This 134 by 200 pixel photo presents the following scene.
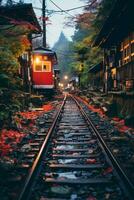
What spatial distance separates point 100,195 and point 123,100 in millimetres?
10309

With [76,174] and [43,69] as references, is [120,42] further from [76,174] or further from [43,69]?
[76,174]

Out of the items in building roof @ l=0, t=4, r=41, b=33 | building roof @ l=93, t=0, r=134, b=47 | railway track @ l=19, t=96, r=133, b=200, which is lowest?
railway track @ l=19, t=96, r=133, b=200

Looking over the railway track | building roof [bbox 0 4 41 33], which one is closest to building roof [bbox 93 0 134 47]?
building roof [bbox 0 4 41 33]

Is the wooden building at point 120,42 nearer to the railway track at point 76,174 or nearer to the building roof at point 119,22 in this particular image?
the building roof at point 119,22

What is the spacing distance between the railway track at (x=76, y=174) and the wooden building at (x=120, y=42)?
541cm

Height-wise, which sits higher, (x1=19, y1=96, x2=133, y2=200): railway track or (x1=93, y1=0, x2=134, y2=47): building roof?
(x1=93, y1=0, x2=134, y2=47): building roof

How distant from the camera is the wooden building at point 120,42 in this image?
1276 centimetres

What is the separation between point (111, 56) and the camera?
22.4m

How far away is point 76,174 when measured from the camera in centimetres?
612

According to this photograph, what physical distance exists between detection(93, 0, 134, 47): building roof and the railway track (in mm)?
5217

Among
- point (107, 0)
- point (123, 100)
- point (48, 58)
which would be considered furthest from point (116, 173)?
point (48, 58)

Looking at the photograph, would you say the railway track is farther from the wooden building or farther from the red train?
the red train

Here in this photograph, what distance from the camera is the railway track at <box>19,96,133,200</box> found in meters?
4.99

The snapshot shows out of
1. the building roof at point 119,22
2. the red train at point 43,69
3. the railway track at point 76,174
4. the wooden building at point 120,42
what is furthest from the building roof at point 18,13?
the red train at point 43,69
